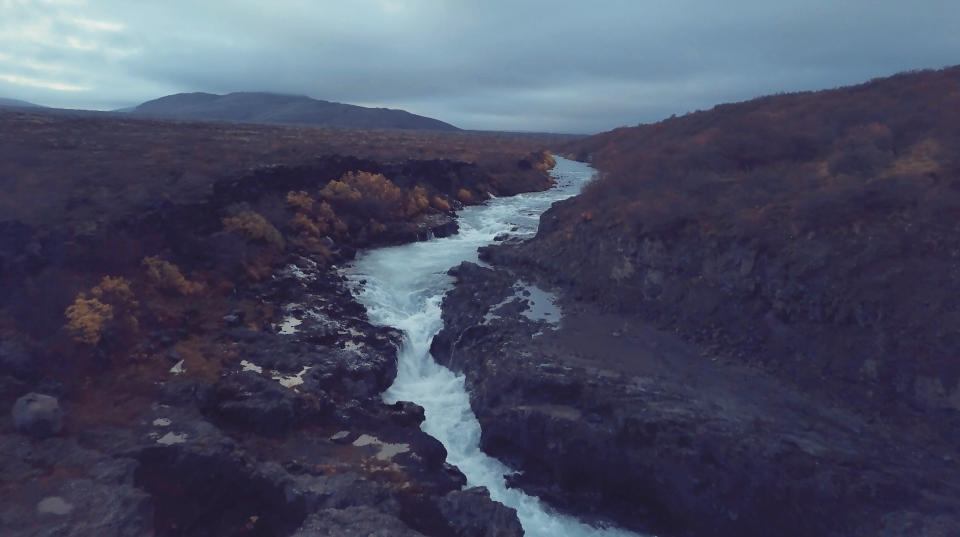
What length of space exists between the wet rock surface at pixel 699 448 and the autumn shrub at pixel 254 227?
14146mm

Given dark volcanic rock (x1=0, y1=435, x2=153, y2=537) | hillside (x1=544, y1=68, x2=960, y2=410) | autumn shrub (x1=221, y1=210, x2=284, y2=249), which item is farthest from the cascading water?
dark volcanic rock (x1=0, y1=435, x2=153, y2=537)

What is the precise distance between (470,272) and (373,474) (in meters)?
14.1

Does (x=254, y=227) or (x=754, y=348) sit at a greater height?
(x=254, y=227)

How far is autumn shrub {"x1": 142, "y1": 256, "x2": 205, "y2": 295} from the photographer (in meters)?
21.5

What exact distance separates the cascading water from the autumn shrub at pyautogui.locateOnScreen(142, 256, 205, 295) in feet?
22.4

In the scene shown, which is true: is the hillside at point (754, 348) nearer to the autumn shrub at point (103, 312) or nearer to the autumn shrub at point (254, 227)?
the autumn shrub at point (254, 227)

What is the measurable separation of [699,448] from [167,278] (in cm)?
1919

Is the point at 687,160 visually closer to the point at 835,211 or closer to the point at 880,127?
the point at 880,127

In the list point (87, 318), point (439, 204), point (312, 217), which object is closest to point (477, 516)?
point (87, 318)

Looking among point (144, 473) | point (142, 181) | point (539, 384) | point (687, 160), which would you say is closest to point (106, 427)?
point (144, 473)

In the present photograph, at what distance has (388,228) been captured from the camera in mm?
35438

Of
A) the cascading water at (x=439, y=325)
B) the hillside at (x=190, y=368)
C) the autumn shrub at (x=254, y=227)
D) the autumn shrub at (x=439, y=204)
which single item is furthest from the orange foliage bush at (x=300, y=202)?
the autumn shrub at (x=439, y=204)

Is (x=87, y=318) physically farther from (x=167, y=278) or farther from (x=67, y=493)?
(x=67, y=493)

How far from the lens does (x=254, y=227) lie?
27.9 metres
